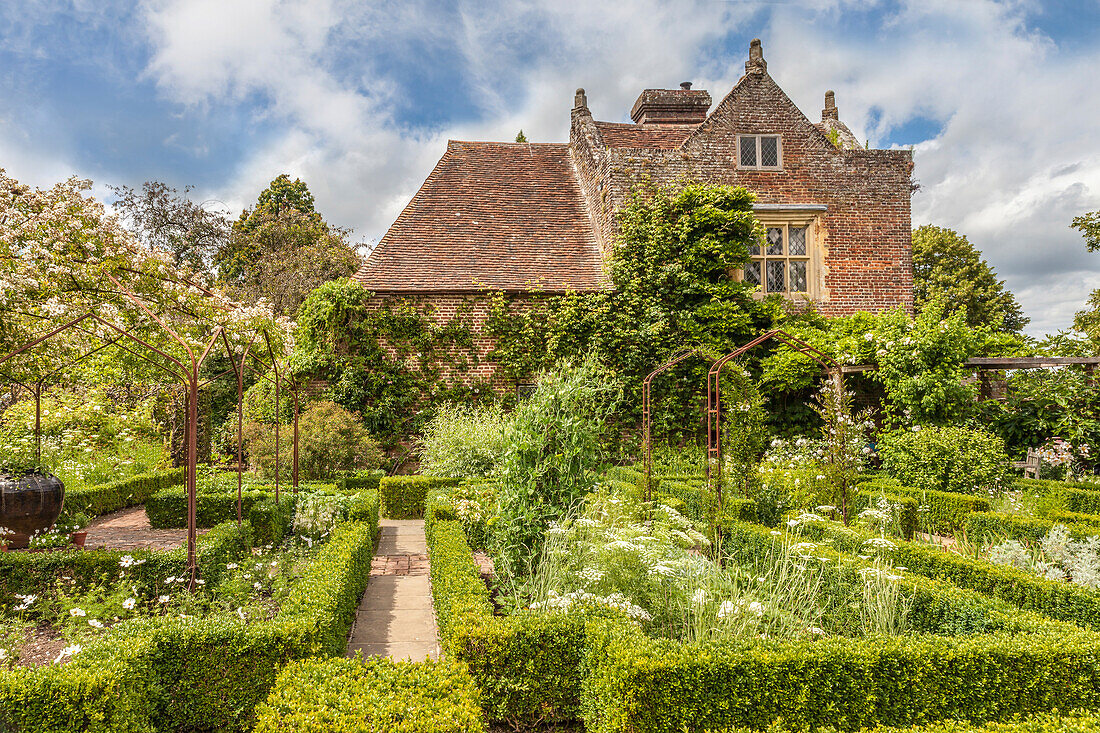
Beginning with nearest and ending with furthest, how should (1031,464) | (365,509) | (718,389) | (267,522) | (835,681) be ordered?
(835,681), (718,389), (267,522), (365,509), (1031,464)

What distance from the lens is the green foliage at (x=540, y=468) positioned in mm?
5574

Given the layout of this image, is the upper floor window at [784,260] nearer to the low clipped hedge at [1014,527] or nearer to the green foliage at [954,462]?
the green foliage at [954,462]

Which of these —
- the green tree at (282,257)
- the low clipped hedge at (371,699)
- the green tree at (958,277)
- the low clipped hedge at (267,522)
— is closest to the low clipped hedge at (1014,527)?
the low clipped hedge at (371,699)

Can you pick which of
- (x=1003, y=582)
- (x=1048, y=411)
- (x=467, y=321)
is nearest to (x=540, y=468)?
(x=1003, y=582)

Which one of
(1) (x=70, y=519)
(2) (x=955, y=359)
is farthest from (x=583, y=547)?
(2) (x=955, y=359)

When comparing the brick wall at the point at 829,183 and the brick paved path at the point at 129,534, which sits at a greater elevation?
the brick wall at the point at 829,183

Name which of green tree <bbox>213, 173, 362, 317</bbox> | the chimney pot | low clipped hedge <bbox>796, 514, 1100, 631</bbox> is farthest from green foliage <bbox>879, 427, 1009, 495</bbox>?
green tree <bbox>213, 173, 362, 317</bbox>

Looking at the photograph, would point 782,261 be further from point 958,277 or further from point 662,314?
point 958,277

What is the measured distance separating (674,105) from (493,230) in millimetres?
6418

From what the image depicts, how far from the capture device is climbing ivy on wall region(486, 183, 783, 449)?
1377 cm

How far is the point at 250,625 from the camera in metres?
3.99

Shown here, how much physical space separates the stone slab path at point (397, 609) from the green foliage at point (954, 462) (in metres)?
7.03

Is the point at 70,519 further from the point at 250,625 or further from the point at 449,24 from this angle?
the point at 449,24

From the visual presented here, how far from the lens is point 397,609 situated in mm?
5801
